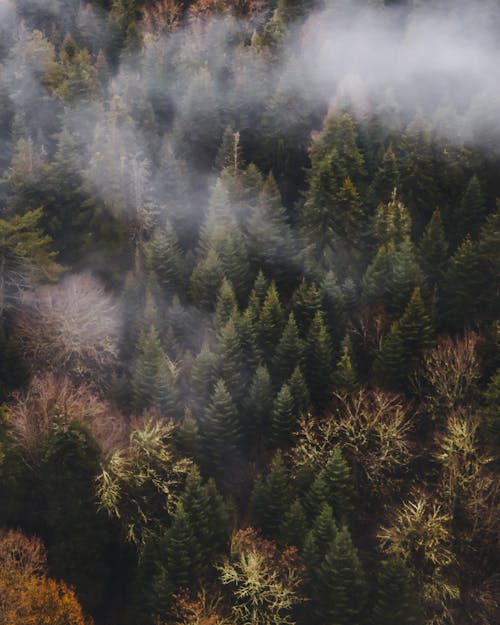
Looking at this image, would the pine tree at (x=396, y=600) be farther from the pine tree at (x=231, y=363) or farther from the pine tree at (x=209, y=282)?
the pine tree at (x=209, y=282)

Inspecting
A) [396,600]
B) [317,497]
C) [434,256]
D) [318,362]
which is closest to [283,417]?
[318,362]

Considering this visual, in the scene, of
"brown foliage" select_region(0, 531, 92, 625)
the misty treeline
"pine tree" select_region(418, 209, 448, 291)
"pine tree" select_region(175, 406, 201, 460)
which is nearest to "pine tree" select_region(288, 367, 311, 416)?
the misty treeline

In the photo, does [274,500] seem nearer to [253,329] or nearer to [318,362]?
[318,362]

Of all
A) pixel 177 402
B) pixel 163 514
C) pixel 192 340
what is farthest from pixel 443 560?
pixel 192 340

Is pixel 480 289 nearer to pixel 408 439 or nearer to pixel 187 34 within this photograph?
pixel 408 439

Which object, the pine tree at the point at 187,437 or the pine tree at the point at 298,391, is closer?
the pine tree at the point at 187,437

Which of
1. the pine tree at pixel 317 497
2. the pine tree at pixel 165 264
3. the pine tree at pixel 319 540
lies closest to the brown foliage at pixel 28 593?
the pine tree at pixel 319 540
